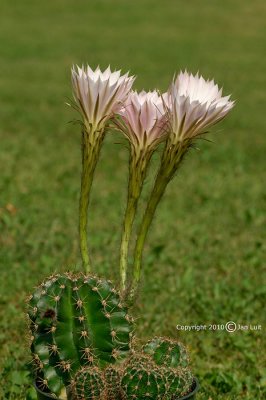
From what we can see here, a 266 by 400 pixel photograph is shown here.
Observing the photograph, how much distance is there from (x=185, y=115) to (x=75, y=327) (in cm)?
92

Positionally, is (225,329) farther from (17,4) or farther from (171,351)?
(17,4)

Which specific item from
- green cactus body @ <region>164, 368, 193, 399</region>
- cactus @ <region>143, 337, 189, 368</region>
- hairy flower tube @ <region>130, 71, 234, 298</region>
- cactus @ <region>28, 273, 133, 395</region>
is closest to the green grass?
hairy flower tube @ <region>130, 71, 234, 298</region>

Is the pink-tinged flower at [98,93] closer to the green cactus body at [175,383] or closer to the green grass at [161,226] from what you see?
the green grass at [161,226]

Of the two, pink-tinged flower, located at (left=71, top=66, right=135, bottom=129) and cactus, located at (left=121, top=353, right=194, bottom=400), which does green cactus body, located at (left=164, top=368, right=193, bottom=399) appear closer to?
cactus, located at (left=121, top=353, right=194, bottom=400)

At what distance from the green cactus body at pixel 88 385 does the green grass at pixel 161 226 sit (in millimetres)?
912

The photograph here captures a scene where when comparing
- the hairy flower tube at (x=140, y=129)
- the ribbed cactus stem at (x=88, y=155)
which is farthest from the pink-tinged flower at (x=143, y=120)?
the ribbed cactus stem at (x=88, y=155)

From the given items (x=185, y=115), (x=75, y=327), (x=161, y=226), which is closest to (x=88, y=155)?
(x=185, y=115)

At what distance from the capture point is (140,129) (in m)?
3.50

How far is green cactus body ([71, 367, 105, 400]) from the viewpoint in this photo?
3.22m

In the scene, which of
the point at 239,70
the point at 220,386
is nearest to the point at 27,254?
the point at 220,386

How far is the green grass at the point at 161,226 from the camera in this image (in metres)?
5.31

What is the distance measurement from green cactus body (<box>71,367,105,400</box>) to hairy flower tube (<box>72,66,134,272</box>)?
773 millimetres

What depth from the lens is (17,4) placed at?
89.5 feet

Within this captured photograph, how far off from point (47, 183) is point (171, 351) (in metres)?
5.58
